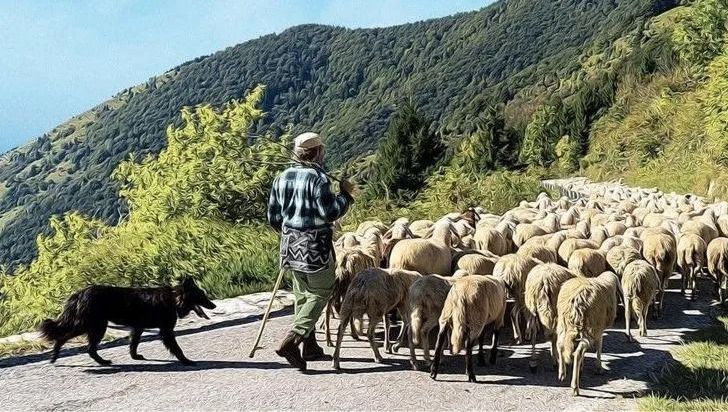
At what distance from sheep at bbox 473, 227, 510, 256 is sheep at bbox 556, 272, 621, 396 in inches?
145

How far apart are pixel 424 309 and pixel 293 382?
141cm

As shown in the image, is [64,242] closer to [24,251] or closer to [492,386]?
[492,386]

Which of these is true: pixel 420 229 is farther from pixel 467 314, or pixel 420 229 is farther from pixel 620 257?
pixel 467 314

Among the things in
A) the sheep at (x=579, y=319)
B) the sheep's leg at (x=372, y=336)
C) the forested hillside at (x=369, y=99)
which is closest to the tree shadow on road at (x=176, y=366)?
the sheep's leg at (x=372, y=336)

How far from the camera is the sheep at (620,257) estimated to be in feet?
28.7

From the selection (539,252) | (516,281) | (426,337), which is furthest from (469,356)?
(539,252)

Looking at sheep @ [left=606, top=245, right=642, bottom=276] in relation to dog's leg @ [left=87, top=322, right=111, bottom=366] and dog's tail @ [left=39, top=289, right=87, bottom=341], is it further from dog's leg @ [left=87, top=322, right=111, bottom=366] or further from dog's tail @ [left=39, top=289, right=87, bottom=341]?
dog's tail @ [left=39, top=289, right=87, bottom=341]

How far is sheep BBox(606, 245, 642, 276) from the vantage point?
8.73 meters

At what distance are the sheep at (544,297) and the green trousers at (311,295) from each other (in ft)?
6.50

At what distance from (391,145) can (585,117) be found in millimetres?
27834

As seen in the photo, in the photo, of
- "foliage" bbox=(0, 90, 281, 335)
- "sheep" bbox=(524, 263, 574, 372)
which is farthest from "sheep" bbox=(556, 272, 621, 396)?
"foliage" bbox=(0, 90, 281, 335)

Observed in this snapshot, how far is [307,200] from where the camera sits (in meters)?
6.66

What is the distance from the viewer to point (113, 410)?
570cm

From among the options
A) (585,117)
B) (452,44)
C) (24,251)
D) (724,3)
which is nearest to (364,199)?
(724,3)
